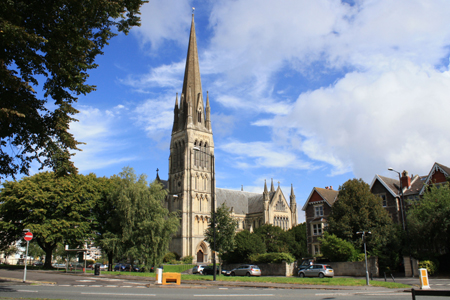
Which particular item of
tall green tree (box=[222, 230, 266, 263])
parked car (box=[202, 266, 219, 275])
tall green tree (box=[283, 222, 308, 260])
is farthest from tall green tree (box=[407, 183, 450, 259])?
tall green tree (box=[283, 222, 308, 260])

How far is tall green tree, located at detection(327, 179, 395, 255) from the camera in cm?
3572

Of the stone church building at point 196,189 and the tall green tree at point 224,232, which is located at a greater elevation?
the stone church building at point 196,189

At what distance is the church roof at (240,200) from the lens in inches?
3596

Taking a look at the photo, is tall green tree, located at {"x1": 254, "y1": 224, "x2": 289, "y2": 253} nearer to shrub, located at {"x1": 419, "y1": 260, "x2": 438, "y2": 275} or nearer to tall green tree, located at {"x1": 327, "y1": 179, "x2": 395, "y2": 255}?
tall green tree, located at {"x1": 327, "y1": 179, "x2": 395, "y2": 255}

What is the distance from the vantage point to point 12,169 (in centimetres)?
1409

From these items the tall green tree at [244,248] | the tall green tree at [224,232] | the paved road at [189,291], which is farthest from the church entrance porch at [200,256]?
the paved road at [189,291]

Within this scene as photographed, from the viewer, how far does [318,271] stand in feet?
99.7

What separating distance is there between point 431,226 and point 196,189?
174 feet

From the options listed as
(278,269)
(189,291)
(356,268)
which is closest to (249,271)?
(278,269)

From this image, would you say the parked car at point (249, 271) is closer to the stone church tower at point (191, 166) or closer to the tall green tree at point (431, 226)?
the tall green tree at point (431, 226)

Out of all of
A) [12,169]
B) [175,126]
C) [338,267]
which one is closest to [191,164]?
[175,126]

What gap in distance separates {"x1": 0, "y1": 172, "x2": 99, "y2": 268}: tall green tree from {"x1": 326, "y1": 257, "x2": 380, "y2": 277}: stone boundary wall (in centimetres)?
2745

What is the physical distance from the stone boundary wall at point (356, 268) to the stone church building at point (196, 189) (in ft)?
132

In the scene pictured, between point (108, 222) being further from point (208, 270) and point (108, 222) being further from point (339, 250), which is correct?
point (339, 250)
